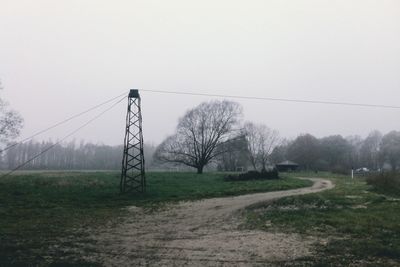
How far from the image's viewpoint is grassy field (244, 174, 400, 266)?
1026 cm

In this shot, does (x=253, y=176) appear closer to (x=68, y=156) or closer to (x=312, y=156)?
(x=312, y=156)

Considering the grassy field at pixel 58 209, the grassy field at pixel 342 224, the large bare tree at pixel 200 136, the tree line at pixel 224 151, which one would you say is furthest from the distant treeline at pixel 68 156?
the grassy field at pixel 342 224

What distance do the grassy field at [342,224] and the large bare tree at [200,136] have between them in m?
39.8

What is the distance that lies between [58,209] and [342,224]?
563 inches

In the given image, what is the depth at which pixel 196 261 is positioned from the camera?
10078mm

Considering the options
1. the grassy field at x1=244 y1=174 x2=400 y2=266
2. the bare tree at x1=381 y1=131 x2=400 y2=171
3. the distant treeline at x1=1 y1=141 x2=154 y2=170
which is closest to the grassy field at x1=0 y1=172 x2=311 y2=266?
the grassy field at x1=244 y1=174 x2=400 y2=266

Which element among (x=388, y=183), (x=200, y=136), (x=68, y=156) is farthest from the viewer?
(x=68, y=156)

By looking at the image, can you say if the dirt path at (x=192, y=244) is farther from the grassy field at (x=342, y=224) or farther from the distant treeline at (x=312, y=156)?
the distant treeline at (x=312, y=156)

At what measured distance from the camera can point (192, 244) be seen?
12.3 metres

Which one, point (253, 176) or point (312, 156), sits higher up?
point (312, 156)

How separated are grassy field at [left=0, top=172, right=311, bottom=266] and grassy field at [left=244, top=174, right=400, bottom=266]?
260 inches

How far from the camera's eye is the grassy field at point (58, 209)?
1143 centimetres

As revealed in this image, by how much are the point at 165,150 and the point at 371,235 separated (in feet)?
170

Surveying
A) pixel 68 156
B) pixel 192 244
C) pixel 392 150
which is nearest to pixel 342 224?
pixel 192 244
